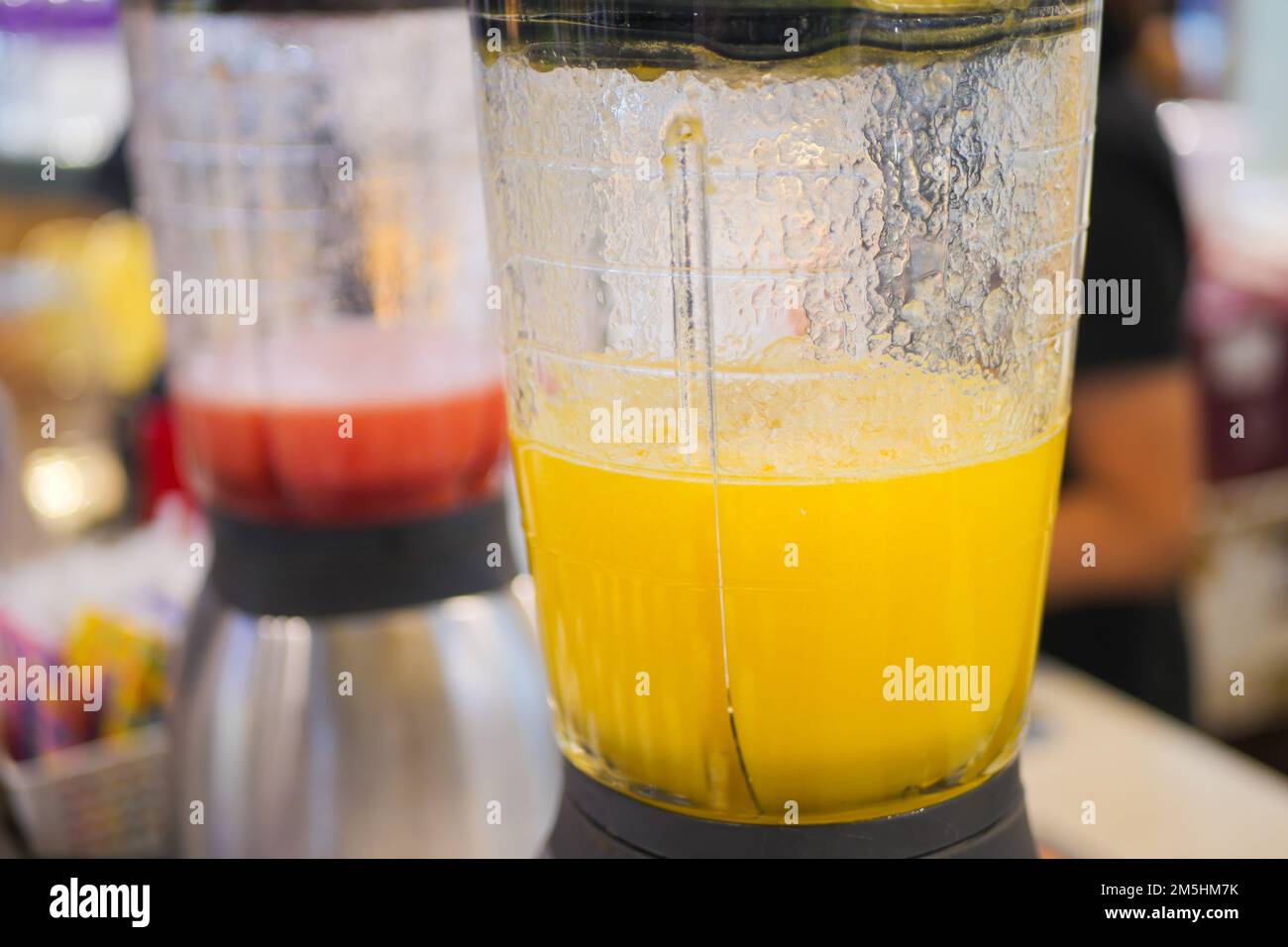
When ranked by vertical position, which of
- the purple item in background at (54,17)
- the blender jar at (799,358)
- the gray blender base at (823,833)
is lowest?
the gray blender base at (823,833)

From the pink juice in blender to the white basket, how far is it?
0.31 meters

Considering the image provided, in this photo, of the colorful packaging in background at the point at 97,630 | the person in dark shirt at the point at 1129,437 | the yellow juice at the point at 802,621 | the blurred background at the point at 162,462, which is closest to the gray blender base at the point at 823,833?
the yellow juice at the point at 802,621

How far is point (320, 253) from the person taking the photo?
1.06 m

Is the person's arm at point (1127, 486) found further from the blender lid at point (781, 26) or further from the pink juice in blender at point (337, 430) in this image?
the blender lid at point (781, 26)

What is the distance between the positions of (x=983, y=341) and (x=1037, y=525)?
0.09m

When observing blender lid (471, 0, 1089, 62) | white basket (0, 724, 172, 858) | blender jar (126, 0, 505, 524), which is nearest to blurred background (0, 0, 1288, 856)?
white basket (0, 724, 172, 858)

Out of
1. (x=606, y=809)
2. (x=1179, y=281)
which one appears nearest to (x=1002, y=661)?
(x=606, y=809)

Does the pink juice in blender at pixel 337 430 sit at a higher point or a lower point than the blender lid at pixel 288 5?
lower

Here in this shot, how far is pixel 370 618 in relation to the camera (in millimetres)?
890

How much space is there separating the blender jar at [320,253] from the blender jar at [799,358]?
380mm

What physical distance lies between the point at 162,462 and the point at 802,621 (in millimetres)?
1385

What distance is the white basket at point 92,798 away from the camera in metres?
1.13

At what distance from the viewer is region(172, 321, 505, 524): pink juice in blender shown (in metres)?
0.92
